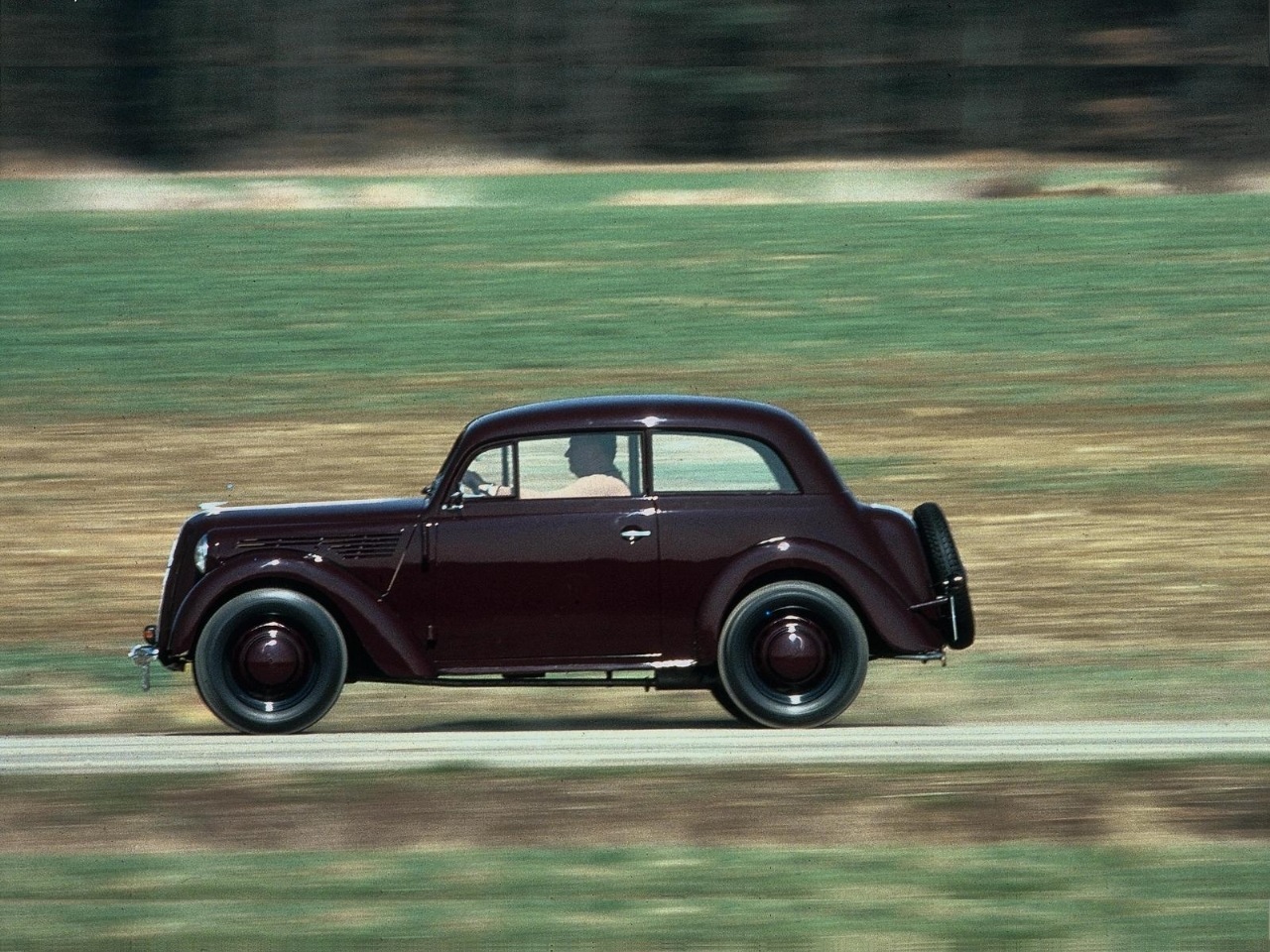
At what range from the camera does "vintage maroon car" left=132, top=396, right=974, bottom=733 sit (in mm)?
9172

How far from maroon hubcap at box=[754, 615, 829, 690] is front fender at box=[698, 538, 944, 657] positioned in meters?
0.20

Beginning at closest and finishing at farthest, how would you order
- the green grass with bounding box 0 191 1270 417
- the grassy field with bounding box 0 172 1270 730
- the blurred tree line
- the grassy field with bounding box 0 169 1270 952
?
the grassy field with bounding box 0 169 1270 952 < the grassy field with bounding box 0 172 1270 730 < the green grass with bounding box 0 191 1270 417 < the blurred tree line

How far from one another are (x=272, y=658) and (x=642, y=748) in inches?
67.4

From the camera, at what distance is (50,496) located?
16.5 metres

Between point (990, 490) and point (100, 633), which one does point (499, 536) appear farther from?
point (990, 490)

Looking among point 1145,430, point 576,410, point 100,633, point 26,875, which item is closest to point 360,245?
point 1145,430

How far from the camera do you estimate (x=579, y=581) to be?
30.1 feet

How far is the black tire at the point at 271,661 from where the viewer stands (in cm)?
916

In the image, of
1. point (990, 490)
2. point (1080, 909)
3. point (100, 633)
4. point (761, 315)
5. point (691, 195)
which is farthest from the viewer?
point (691, 195)

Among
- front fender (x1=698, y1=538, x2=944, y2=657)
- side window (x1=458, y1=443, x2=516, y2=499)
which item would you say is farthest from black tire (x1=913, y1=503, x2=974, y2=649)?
side window (x1=458, y1=443, x2=516, y2=499)

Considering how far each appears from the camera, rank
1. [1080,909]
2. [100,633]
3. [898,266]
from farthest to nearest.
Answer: [898,266] → [100,633] → [1080,909]

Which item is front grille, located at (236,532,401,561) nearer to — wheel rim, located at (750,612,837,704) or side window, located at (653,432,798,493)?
side window, located at (653,432,798,493)

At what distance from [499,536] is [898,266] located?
49.0ft

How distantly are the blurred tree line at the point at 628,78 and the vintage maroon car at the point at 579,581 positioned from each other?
19429 mm
